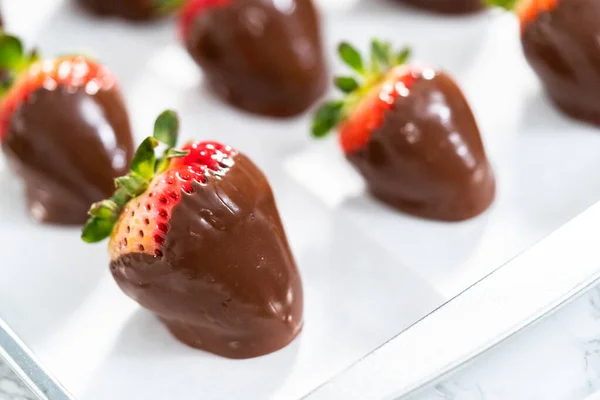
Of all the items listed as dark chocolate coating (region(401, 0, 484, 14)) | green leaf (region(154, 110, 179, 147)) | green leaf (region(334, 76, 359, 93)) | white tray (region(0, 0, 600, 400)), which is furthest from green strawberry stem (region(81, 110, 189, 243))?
dark chocolate coating (region(401, 0, 484, 14))

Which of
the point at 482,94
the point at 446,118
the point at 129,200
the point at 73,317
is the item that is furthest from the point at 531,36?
the point at 73,317

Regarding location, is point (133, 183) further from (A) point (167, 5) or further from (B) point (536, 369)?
(A) point (167, 5)

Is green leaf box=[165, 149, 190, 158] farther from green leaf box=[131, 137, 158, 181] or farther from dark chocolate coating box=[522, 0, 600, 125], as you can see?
dark chocolate coating box=[522, 0, 600, 125]

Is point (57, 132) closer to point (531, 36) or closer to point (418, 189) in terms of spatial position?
point (418, 189)

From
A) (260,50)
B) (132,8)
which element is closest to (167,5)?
(132,8)

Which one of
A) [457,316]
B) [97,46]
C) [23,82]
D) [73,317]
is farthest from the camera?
[97,46]
